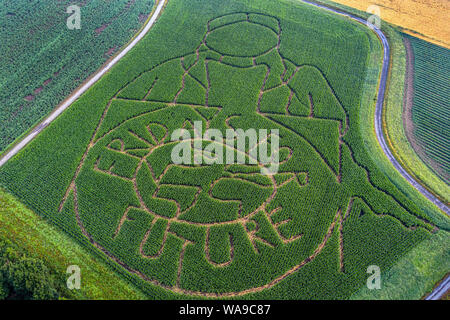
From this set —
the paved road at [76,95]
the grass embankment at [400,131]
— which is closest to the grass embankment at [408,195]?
the grass embankment at [400,131]

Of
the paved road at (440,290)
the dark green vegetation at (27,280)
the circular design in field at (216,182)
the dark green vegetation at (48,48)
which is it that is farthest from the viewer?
the dark green vegetation at (48,48)

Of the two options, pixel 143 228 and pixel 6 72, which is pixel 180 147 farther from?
pixel 6 72

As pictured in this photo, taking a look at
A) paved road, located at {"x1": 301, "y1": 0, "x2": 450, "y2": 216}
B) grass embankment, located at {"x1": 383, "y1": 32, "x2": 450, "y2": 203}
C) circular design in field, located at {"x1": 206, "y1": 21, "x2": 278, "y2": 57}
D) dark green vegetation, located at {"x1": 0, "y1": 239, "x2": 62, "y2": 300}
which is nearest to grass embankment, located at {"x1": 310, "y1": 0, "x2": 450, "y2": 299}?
grass embankment, located at {"x1": 383, "y1": 32, "x2": 450, "y2": 203}

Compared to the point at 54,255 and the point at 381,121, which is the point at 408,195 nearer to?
the point at 381,121

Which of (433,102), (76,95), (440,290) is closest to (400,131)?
(433,102)

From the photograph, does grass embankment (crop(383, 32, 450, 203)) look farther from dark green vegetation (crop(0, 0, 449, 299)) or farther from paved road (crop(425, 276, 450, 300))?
paved road (crop(425, 276, 450, 300))

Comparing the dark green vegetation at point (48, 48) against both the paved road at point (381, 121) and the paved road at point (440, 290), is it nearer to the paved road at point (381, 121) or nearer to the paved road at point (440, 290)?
the paved road at point (381, 121)
